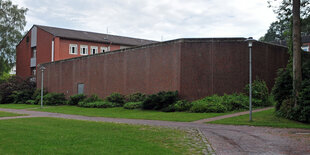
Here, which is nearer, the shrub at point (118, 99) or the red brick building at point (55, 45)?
the shrub at point (118, 99)

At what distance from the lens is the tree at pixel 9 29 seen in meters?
53.9

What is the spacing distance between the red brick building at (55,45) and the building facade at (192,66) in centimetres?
1867

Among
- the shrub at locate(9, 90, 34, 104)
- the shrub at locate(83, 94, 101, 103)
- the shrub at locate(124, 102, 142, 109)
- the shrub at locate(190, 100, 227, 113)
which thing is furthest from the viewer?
the shrub at locate(9, 90, 34, 104)

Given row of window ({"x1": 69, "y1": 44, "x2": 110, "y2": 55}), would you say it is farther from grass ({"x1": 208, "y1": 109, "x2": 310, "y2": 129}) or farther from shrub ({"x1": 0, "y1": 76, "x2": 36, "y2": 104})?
grass ({"x1": 208, "y1": 109, "x2": 310, "y2": 129})

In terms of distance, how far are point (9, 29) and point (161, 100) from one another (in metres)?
41.2

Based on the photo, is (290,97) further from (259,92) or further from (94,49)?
(94,49)

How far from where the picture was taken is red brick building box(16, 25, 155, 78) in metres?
47.2

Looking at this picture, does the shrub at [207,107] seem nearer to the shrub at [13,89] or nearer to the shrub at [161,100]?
the shrub at [161,100]

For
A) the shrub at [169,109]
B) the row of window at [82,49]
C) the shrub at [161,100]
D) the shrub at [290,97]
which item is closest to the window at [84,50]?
the row of window at [82,49]

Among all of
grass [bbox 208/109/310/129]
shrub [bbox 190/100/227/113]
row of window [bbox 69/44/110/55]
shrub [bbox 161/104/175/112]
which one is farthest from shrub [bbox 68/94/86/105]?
grass [bbox 208/109/310/129]

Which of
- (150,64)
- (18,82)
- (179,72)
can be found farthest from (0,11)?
(179,72)

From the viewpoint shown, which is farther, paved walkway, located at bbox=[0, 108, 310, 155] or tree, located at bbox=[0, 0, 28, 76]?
tree, located at bbox=[0, 0, 28, 76]

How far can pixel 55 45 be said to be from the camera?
46.5 m

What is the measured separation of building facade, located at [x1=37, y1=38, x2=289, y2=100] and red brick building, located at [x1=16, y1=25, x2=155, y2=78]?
18672mm
